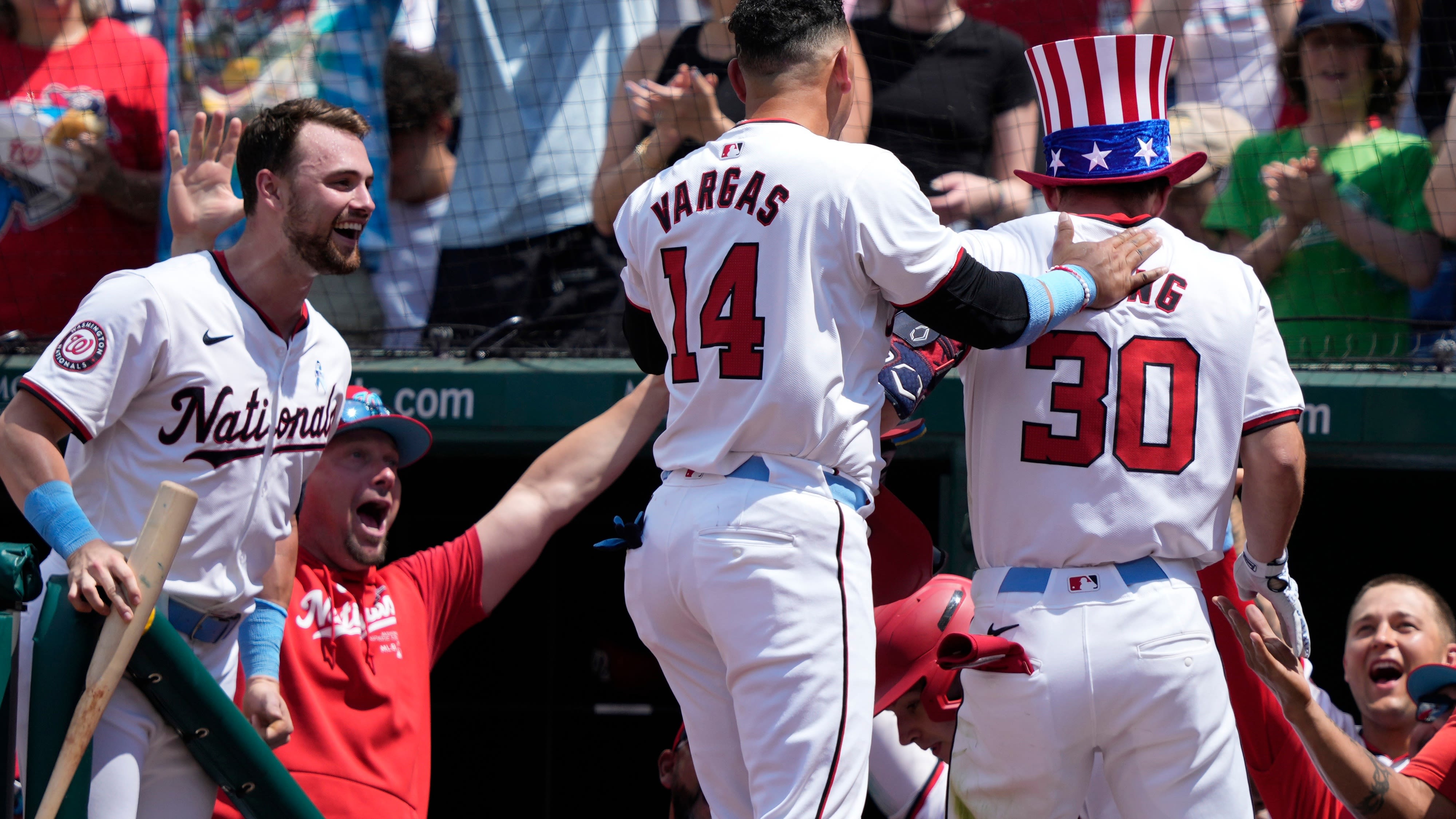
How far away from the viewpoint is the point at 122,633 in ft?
8.09

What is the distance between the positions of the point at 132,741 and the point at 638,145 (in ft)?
8.04

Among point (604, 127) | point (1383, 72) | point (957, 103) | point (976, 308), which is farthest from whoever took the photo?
point (604, 127)

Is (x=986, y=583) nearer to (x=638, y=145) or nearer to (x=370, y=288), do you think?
(x=638, y=145)

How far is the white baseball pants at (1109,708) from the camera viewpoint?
2.45 metres

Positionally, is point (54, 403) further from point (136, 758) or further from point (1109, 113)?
point (1109, 113)

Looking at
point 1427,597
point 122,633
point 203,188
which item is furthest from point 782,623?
point 1427,597

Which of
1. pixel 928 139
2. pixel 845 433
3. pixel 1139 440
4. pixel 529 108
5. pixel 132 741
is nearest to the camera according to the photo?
pixel 845 433

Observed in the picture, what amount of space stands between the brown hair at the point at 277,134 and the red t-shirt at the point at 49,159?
2.04m

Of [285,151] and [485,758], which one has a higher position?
[285,151]

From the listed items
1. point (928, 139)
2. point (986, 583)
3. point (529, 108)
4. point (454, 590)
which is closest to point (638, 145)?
point (529, 108)

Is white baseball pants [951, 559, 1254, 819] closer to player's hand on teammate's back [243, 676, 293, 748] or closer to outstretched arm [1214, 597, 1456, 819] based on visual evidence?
outstretched arm [1214, 597, 1456, 819]

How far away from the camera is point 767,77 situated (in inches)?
95.3

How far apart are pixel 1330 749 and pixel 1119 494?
0.81 metres

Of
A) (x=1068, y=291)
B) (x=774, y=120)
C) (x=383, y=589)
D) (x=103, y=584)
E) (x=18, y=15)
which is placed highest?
(x=774, y=120)
